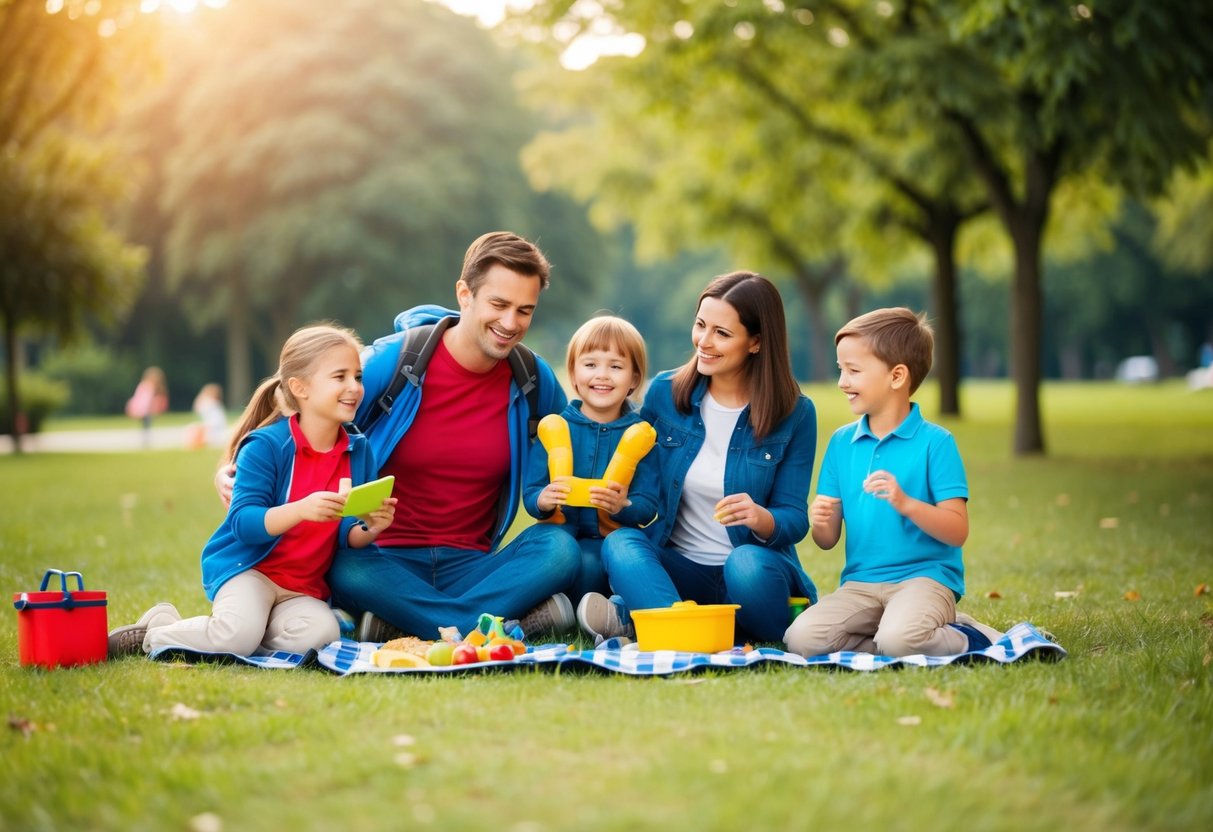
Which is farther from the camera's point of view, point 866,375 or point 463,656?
point 866,375

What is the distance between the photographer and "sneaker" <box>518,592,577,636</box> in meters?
5.61

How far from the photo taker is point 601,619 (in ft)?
17.8

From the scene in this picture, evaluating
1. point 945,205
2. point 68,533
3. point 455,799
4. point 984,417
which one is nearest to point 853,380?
point 455,799

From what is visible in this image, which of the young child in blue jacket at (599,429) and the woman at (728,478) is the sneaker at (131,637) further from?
the woman at (728,478)

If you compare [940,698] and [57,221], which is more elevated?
[57,221]

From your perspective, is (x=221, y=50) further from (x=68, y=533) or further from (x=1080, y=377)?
(x=1080, y=377)

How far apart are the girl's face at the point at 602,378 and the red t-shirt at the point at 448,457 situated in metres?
0.49

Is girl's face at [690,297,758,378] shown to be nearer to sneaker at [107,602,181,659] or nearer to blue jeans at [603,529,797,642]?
blue jeans at [603,529,797,642]

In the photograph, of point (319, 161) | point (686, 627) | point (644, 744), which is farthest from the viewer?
point (319, 161)

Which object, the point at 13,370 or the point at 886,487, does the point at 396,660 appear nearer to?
the point at 886,487

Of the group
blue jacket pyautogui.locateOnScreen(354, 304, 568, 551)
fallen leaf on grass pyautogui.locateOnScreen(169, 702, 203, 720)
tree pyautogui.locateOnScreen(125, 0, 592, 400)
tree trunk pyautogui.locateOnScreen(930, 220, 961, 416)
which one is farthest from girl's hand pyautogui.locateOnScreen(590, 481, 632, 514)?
tree pyautogui.locateOnScreen(125, 0, 592, 400)

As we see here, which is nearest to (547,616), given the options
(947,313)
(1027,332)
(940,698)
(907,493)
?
(907,493)

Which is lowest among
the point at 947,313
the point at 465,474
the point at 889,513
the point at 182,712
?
the point at 182,712

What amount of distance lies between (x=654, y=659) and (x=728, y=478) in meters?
1.02
